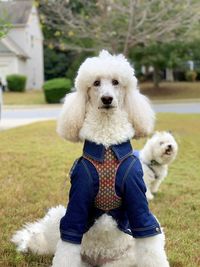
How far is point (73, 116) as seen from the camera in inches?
135

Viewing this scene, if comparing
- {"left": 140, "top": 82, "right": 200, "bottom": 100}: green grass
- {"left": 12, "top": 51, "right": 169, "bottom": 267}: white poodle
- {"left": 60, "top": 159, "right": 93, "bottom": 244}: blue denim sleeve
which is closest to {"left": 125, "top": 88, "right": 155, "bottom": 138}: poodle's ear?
{"left": 12, "top": 51, "right": 169, "bottom": 267}: white poodle

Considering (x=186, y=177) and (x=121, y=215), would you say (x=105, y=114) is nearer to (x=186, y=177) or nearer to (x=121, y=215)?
(x=121, y=215)

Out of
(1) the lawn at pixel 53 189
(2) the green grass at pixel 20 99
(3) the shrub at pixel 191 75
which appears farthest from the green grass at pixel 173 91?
(1) the lawn at pixel 53 189

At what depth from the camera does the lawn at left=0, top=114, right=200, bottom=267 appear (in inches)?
178

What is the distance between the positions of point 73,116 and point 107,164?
39cm

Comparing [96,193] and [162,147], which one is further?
[162,147]

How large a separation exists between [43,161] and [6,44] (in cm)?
3368

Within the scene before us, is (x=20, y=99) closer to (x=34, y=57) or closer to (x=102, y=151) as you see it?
(x=34, y=57)

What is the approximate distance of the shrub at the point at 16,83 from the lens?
123 feet

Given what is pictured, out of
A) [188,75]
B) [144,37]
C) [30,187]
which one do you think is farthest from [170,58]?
[30,187]

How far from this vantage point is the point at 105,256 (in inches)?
144

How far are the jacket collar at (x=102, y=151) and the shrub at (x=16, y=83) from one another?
34731mm

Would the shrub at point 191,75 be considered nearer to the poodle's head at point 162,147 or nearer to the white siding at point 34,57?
the white siding at point 34,57

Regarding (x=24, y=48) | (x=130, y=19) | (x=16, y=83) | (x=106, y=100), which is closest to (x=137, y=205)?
(x=106, y=100)
